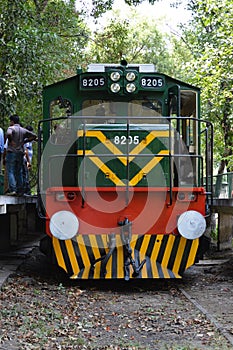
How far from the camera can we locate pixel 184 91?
8.46 meters

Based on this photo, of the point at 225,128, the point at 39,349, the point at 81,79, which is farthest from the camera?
the point at 225,128

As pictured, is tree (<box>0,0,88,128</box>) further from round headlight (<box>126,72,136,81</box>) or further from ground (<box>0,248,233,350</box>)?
ground (<box>0,248,233,350</box>)

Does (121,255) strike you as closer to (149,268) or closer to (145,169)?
(149,268)

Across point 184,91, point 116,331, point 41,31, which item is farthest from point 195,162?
point 41,31

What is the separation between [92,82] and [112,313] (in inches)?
138

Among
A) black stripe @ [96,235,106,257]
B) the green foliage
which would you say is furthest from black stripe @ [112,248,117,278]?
the green foliage

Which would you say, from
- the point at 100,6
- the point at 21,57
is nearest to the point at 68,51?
the point at 100,6

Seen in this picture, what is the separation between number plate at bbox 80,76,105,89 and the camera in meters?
8.30

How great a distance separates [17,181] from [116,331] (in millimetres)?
4905

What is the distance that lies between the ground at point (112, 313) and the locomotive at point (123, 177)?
0.39 meters

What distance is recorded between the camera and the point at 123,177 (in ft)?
26.7

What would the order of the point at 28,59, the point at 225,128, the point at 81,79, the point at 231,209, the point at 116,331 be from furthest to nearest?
the point at 225,128 → the point at 28,59 → the point at 231,209 → the point at 81,79 → the point at 116,331

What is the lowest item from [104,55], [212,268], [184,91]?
[212,268]

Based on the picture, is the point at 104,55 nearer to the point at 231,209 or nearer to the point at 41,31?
the point at 41,31
